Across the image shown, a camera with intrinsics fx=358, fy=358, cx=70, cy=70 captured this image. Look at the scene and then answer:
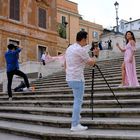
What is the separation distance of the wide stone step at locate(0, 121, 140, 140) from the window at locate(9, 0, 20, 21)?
77.5ft

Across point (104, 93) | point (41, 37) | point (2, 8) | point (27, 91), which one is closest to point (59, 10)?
point (41, 37)

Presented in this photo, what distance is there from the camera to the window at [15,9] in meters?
30.4

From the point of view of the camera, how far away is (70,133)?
21.2 feet

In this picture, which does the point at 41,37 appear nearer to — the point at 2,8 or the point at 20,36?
the point at 20,36

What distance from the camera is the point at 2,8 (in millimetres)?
29250

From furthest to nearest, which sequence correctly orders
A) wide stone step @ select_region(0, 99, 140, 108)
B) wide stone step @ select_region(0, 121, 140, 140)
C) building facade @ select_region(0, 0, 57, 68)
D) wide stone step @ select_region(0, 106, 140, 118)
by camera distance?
building facade @ select_region(0, 0, 57, 68) → wide stone step @ select_region(0, 99, 140, 108) → wide stone step @ select_region(0, 106, 140, 118) → wide stone step @ select_region(0, 121, 140, 140)

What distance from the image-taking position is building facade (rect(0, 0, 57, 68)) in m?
29.4

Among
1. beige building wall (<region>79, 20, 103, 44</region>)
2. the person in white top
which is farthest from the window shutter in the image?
the person in white top

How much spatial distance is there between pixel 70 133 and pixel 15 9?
2547 cm

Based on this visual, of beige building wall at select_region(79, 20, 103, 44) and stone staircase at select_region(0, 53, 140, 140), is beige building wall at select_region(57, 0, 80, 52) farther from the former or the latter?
stone staircase at select_region(0, 53, 140, 140)

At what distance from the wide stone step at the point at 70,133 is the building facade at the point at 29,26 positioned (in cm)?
2104

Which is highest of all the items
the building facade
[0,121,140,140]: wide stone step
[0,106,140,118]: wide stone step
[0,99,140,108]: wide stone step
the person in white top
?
the building facade

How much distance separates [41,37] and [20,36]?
2.92 metres

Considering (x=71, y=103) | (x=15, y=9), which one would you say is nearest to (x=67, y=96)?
(x=71, y=103)
